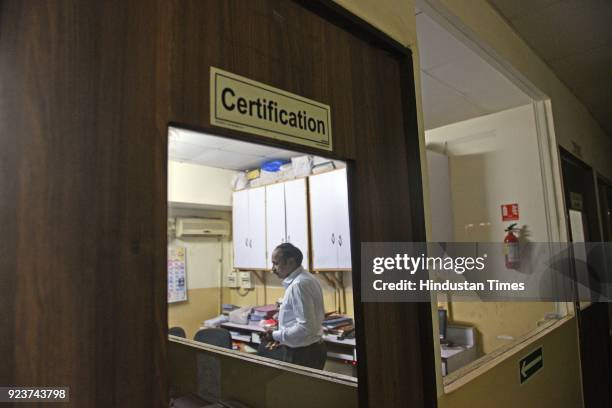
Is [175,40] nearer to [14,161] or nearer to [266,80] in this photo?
[266,80]

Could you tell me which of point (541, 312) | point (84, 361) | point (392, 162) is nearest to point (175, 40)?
point (84, 361)

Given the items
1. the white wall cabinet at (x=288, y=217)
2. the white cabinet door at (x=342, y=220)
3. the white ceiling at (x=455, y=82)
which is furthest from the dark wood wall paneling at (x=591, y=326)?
the white cabinet door at (x=342, y=220)

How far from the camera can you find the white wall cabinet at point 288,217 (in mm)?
1448

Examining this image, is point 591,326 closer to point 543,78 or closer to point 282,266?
point 543,78

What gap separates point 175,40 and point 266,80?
229 mm

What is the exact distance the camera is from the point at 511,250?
2627 mm

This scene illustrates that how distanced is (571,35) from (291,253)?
7.78 feet

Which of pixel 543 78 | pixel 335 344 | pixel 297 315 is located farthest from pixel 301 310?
pixel 543 78

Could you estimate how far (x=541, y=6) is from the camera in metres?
2.13

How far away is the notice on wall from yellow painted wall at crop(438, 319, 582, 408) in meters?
0.90

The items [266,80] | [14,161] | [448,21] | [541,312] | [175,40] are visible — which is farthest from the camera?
[541,312]

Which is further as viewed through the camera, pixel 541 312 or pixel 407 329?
pixel 541 312

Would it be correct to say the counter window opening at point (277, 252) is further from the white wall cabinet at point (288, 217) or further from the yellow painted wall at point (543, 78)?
the yellow painted wall at point (543, 78)

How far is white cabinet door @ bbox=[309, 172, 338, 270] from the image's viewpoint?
122 centimetres
